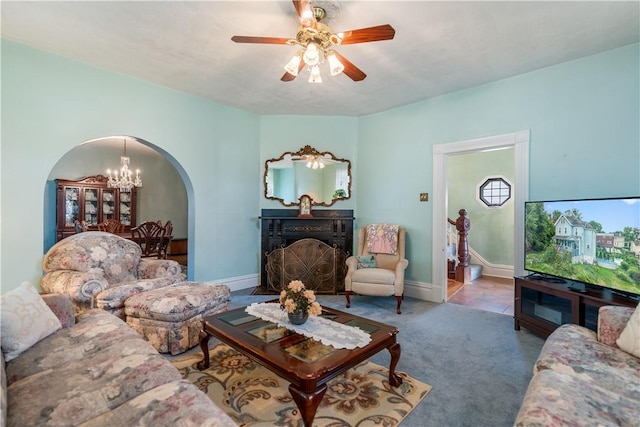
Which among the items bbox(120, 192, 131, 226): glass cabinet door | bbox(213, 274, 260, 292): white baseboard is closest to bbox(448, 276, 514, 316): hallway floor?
bbox(213, 274, 260, 292): white baseboard

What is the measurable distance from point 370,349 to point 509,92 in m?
3.36

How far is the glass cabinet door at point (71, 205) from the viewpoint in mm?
5898

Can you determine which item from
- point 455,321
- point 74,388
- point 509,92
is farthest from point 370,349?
point 509,92

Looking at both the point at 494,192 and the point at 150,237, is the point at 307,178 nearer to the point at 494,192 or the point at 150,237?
the point at 150,237

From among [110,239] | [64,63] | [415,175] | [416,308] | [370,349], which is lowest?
[416,308]

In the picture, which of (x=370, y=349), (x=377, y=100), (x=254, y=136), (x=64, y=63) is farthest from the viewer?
(x=254, y=136)

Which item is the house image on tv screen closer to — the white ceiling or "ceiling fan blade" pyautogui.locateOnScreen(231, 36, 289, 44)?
the white ceiling

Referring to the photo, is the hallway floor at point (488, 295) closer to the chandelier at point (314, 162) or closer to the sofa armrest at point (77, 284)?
the chandelier at point (314, 162)

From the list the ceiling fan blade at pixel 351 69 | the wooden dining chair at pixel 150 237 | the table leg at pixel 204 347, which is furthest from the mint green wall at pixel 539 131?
the wooden dining chair at pixel 150 237

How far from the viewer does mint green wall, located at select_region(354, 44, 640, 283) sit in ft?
9.25

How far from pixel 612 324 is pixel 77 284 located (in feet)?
12.5

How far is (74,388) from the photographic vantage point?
1290 mm

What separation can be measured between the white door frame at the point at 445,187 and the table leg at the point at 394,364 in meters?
2.28

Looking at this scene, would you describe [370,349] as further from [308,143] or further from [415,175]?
[308,143]
